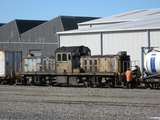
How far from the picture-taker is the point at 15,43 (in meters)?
93.0

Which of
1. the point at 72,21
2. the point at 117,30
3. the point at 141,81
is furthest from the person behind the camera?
the point at 72,21

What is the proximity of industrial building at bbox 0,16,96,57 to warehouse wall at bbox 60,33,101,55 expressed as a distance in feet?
67.9

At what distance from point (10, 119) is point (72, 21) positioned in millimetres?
84129

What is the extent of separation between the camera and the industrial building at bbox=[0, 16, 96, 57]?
85.4 metres

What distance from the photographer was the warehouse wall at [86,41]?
190 feet

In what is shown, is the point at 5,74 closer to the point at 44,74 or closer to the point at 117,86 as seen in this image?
the point at 44,74

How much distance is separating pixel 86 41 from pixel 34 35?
122 feet

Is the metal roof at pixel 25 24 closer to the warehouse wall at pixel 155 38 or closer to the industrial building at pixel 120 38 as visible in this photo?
the industrial building at pixel 120 38

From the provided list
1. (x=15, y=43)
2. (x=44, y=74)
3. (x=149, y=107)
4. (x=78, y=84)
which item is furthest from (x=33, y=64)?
(x=15, y=43)

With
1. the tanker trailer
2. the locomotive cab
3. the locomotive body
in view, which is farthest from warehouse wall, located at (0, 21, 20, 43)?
the tanker trailer

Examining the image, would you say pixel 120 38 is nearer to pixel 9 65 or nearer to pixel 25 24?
pixel 9 65

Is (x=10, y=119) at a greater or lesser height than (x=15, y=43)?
lesser

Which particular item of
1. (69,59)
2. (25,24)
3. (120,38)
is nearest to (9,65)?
(69,59)

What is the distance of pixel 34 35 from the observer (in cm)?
9506
